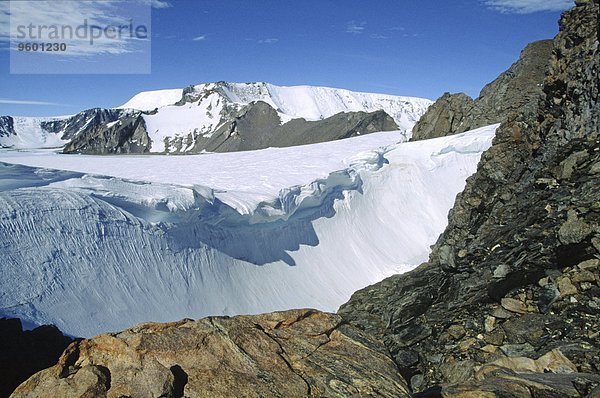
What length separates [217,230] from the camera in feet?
39.0

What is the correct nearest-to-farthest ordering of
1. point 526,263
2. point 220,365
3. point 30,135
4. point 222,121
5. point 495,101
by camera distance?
point 220,365
point 526,263
point 495,101
point 222,121
point 30,135

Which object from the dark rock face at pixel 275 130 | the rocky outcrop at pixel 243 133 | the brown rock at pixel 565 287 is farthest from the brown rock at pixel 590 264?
the rocky outcrop at pixel 243 133

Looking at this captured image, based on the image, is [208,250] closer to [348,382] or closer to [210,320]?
[210,320]

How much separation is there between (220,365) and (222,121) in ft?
351

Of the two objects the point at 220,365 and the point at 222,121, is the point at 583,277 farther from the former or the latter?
the point at 222,121

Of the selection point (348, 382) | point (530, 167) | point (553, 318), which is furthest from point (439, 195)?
point (348, 382)

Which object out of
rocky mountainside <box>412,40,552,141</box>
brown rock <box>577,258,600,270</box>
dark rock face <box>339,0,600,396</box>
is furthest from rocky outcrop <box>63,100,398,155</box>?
brown rock <box>577,258,600,270</box>

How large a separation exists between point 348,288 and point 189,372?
34.3 feet

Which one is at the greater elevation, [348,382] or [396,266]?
[348,382]

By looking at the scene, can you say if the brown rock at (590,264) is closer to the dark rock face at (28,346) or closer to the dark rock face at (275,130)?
the dark rock face at (28,346)

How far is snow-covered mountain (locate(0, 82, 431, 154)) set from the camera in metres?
71.6

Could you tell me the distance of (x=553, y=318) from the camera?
5.40 m

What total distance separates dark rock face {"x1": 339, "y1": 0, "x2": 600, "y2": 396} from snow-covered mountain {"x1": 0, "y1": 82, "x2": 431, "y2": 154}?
52837 millimetres

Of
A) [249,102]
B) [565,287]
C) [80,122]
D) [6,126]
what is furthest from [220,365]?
[6,126]
